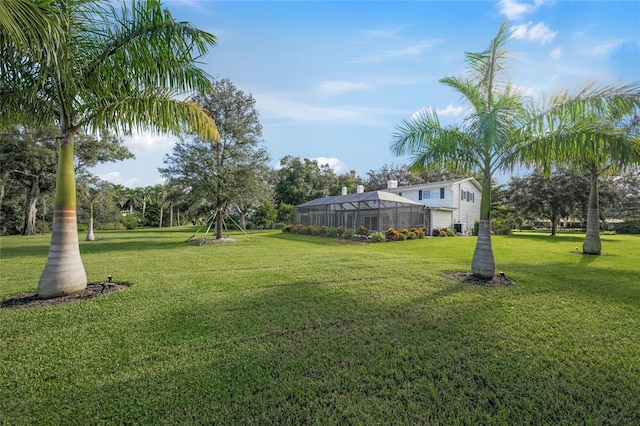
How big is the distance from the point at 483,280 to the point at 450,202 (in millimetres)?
18002

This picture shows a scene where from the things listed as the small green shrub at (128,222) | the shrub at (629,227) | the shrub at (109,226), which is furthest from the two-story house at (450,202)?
the shrub at (109,226)

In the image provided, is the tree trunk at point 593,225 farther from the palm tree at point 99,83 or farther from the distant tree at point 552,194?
the palm tree at point 99,83

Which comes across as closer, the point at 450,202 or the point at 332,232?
the point at 332,232

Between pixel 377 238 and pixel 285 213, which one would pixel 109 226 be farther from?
pixel 377 238

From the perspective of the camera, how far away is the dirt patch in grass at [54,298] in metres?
4.36

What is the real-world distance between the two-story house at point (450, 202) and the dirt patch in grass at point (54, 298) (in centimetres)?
2028

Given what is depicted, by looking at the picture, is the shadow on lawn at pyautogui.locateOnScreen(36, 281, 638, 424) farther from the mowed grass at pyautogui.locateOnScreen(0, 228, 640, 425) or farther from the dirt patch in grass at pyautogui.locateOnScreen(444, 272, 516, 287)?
the dirt patch in grass at pyautogui.locateOnScreen(444, 272, 516, 287)

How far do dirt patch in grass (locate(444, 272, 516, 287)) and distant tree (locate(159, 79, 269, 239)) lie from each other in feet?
38.1

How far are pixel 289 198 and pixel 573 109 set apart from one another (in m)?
32.3

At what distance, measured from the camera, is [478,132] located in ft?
19.3

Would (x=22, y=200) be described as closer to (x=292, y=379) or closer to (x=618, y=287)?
(x=292, y=379)

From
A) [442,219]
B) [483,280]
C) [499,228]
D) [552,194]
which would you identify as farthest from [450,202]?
[483,280]

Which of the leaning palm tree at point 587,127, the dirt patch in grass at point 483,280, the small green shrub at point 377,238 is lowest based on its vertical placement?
the dirt patch in grass at point 483,280

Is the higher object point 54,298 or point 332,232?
point 332,232
